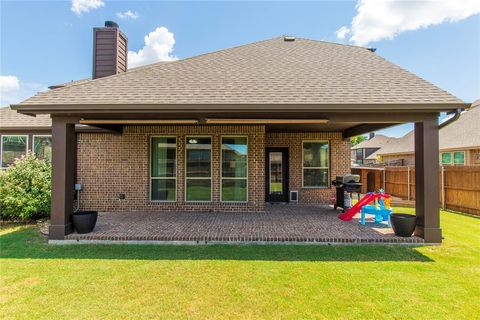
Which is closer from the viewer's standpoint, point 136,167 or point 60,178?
point 60,178

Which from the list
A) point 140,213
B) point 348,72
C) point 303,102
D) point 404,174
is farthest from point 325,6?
point 140,213

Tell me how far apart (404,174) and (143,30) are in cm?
1438

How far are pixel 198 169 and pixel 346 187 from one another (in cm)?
458

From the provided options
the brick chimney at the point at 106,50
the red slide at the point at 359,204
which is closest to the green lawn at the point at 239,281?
the red slide at the point at 359,204

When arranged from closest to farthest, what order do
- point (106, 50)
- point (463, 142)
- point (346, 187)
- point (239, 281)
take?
point (239, 281) < point (346, 187) < point (106, 50) < point (463, 142)

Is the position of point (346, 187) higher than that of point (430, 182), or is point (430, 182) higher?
point (430, 182)

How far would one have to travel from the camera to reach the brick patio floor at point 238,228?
5.57 meters

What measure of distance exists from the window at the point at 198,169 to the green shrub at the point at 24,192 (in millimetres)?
3946

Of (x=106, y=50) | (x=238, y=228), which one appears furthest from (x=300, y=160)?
(x=106, y=50)

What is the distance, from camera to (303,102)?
551 centimetres

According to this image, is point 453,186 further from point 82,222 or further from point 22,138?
point 22,138

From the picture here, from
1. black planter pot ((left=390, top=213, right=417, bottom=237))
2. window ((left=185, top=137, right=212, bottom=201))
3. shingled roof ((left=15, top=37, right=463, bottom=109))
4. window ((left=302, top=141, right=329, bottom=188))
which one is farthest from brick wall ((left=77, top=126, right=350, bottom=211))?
black planter pot ((left=390, top=213, right=417, bottom=237))

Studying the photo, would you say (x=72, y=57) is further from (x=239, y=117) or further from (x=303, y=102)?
(x=303, y=102)

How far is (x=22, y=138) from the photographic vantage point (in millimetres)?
9680
